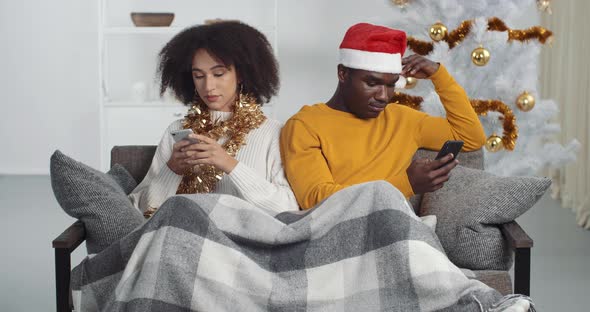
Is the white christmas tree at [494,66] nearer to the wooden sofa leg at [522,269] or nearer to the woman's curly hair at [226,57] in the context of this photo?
the woman's curly hair at [226,57]

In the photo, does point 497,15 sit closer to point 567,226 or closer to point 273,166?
point 567,226

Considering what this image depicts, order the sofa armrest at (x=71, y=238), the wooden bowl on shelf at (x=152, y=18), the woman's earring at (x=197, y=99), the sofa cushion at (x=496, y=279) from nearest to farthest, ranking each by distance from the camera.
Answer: the sofa armrest at (x=71, y=238) → the sofa cushion at (x=496, y=279) → the woman's earring at (x=197, y=99) → the wooden bowl on shelf at (x=152, y=18)

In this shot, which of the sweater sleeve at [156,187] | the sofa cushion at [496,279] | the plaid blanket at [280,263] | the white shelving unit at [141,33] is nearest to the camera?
the plaid blanket at [280,263]

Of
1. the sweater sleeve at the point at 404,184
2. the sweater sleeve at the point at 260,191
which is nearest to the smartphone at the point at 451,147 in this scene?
the sweater sleeve at the point at 404,184

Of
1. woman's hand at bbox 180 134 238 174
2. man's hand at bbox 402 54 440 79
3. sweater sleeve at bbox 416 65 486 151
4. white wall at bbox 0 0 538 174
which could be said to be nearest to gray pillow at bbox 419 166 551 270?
sweater sleeve at bbox 416 65 486 151

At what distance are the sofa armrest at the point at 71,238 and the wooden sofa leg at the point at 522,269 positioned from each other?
1.05m

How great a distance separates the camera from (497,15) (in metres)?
4.38

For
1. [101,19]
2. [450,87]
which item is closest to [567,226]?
[450,87]

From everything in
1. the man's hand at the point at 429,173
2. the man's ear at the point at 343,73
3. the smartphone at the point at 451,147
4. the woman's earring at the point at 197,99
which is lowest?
the man's hand at the point at 429,173

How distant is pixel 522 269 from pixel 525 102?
2125 mm

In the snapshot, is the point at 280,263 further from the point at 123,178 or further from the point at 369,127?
the point at 123,178

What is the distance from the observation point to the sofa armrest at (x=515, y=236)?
2.26 m

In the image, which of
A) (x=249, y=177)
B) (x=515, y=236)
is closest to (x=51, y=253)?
(x=249, y=177)

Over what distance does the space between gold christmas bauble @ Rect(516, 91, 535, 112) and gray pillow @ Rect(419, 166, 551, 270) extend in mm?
1802
